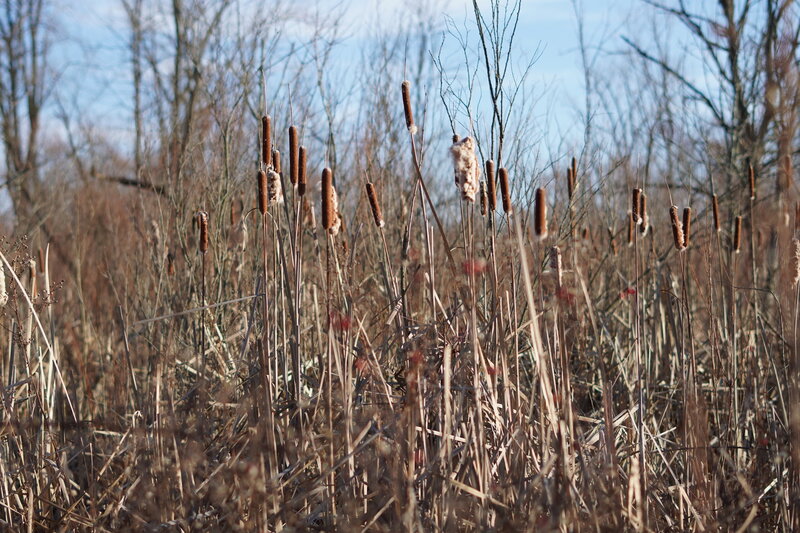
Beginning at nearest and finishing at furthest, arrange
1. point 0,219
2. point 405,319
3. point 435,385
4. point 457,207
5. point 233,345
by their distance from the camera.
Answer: point 435,385
point 405,319
point 233,345
point 457,207
point 0,219

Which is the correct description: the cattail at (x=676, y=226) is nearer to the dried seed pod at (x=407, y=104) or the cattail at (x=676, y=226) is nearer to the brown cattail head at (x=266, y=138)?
the dried seed pod at (x=407, y=104)

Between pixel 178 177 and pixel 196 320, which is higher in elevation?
pixel 178 177

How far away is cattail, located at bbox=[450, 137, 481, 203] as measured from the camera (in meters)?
2.01

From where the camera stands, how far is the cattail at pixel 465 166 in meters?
2.01

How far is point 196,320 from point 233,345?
0.94 feet

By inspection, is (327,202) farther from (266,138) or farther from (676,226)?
(676,226)

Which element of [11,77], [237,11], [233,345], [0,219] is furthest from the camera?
[11,77]

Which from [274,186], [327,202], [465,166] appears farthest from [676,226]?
[274,186]

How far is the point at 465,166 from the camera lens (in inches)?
79.7

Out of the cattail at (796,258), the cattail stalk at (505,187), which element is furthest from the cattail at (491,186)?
the cattail at (796,258)

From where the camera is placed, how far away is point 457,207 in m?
4.91

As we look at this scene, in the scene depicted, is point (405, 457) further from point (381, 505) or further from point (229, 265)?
point (229, 265)

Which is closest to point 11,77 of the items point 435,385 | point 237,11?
point 237,11

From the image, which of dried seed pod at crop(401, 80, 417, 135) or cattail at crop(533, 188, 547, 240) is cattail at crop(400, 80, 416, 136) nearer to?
dried seed pod at crop(401, 80, 417, 135)
